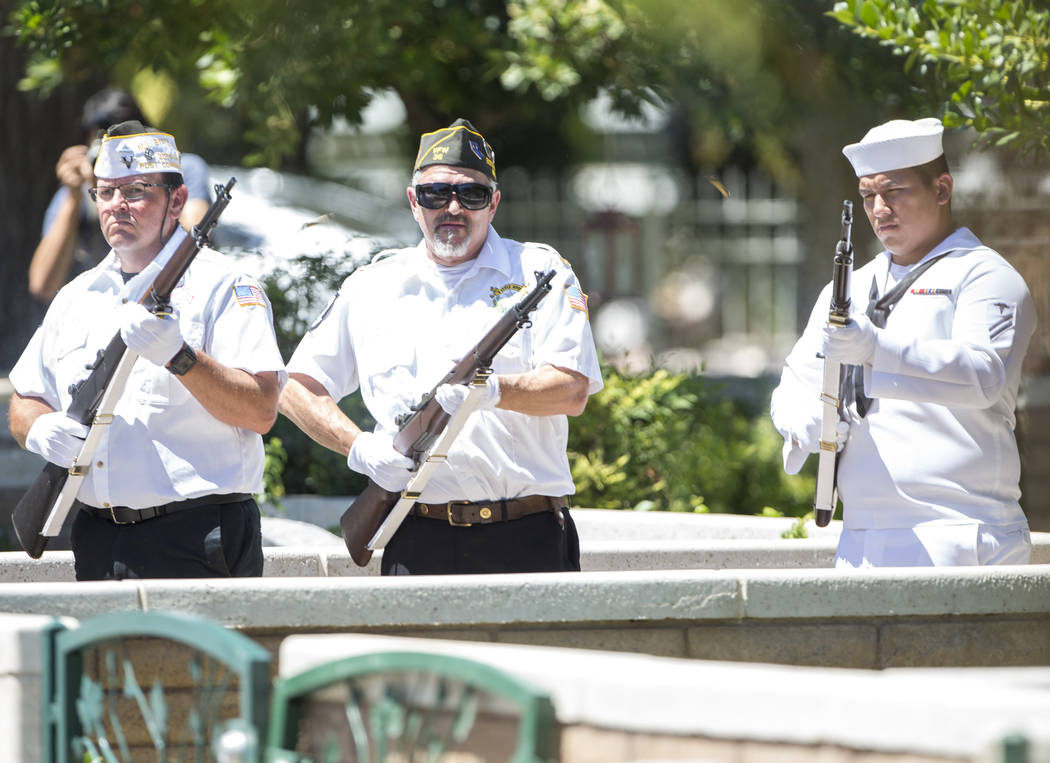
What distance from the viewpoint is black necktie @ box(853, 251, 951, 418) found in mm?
4258

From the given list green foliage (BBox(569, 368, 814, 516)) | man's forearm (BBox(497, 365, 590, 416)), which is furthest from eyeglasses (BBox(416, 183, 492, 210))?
green foliage (BBox(569, 368, 814, 516))

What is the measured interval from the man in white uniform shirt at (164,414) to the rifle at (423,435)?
0.31 meters

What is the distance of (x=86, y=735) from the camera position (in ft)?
9.89

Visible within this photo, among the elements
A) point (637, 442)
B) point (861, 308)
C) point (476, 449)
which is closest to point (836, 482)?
point (861, 308)

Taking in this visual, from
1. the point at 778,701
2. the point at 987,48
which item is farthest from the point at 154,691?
the point at 987,48

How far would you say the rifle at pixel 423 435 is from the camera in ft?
13.9

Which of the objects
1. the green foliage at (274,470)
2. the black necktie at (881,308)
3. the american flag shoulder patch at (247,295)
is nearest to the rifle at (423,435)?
the american flag shoulder patch at (247,295)

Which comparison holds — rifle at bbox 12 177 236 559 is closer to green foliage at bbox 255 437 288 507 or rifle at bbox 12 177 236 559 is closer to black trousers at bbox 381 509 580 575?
black trousers at bbox 381 509 580 575

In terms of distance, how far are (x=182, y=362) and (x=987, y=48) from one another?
368 cm

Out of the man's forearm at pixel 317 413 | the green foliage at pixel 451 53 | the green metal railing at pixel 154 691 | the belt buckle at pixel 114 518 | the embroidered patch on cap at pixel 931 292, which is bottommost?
the green metal railing at pixel 154 691

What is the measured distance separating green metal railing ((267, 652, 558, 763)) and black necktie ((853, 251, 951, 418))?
1956 millimetres

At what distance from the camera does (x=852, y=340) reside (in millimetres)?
3949

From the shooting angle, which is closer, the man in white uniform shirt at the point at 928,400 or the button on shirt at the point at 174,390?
the man in white uniform shirt at the point at 928,400

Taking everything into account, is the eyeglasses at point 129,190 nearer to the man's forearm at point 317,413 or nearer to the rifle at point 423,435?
the man's forearm at point 317,413
